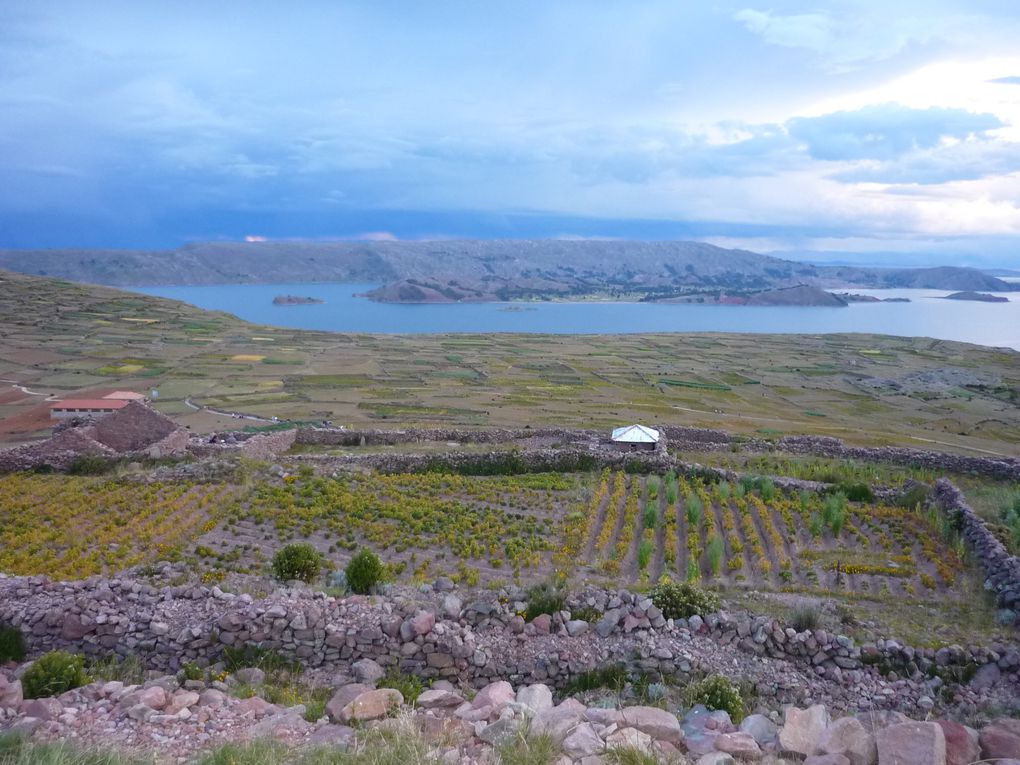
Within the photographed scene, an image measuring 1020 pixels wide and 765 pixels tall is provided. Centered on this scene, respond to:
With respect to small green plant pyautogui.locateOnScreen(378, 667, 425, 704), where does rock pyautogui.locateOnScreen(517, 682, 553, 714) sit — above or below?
above

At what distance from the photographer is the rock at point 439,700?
7723mm

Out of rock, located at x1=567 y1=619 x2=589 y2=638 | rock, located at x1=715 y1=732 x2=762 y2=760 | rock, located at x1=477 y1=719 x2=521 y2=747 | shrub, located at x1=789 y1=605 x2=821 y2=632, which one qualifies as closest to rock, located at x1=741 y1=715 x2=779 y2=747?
rock, located at x1=715 y1=732 x2=762 y2=760

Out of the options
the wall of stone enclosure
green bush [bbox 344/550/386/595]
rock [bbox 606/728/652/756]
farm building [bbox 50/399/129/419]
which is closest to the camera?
rock [bbox 606/728/652/756]

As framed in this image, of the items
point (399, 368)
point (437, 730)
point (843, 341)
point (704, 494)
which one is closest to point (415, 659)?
point (437, 730)

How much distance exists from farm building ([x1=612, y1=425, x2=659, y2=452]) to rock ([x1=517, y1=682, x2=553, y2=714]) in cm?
1929

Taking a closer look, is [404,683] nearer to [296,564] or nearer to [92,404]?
[296,564]

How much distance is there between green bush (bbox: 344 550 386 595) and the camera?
1155cm

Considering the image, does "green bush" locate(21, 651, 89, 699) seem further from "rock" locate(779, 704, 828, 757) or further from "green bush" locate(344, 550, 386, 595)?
"rock" locate(779, 704, 828, 757)

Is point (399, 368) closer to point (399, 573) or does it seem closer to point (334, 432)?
point (334, 432)

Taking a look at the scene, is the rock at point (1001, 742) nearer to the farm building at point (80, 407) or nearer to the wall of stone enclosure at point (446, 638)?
the wall of stone enclosure at point (446, 638)

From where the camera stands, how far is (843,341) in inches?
4269

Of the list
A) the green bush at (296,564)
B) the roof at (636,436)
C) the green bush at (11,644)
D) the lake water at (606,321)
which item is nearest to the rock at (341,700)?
the green bush at (296,564)

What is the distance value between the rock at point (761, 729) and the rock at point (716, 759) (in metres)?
0.74

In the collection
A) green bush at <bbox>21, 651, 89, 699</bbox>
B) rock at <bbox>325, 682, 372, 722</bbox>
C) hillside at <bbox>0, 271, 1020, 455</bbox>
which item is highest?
rock at <bbox>325, 682, 372, 722</bbox>
